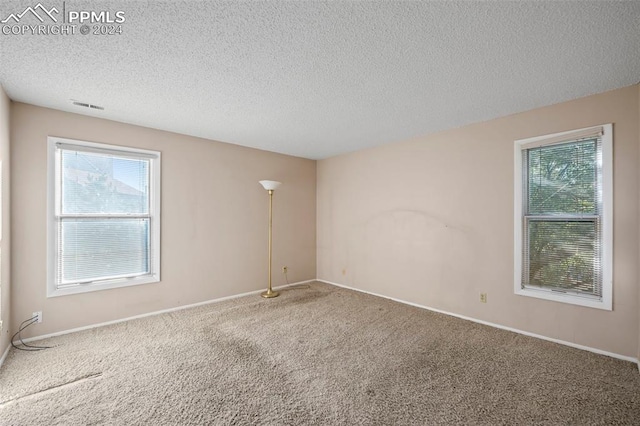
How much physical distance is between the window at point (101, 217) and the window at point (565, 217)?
4385 millimetres

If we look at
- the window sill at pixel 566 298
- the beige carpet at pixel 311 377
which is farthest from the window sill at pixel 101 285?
the window sill at pixel 566 298

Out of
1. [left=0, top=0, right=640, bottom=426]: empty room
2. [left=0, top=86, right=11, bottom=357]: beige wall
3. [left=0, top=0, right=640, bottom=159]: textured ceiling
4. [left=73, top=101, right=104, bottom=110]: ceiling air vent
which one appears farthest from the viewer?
[left=73, top=101, right=104, bottom=110]: ceiling air vent

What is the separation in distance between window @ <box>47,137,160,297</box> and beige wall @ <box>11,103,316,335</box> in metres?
0.09

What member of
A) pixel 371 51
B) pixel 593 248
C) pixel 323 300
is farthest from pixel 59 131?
pixel 593 248

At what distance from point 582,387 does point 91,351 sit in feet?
13.5

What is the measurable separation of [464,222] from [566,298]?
1.20 metres

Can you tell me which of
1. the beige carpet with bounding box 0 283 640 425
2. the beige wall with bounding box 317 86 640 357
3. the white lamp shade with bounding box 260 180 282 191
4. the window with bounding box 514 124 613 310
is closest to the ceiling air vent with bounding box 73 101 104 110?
the white lamp shade with bounding box 260 180 282 191

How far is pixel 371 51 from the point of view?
1900 millimetres

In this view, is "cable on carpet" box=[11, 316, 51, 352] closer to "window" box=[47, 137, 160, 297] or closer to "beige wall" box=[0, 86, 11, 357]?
"beige wall" box=[0, 86, 11, 357]

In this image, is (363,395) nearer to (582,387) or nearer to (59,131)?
(582,387)

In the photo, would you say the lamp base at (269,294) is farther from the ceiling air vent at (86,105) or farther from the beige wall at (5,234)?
the ceiling air vent at (86,105)

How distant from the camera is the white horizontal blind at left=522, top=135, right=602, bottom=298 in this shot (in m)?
2.60

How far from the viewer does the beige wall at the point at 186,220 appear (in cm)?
277

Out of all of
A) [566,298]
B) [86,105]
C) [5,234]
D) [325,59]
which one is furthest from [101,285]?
[566,298]
